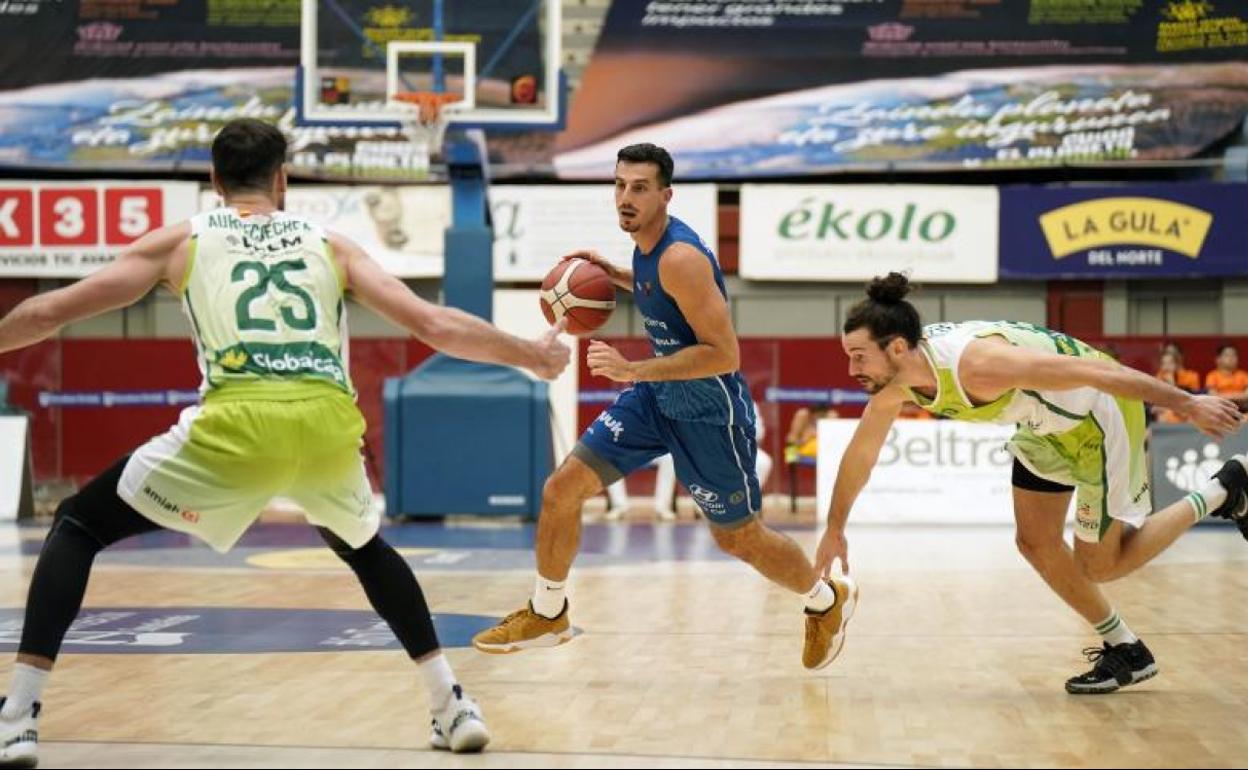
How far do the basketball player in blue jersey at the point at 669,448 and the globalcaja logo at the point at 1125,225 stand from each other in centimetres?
1487

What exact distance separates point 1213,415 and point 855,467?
135 cm

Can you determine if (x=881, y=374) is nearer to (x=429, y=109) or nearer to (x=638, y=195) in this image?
(x=638, y=195)

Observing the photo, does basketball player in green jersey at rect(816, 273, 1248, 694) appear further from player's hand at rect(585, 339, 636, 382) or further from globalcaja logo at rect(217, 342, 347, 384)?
globalcaja logo at rect(217, 342, 347, 384)

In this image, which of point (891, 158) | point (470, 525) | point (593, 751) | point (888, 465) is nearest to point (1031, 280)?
point (891, 158)

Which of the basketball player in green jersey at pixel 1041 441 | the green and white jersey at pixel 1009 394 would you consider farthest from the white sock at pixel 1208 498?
the green and white jersey at pixel 1009 394

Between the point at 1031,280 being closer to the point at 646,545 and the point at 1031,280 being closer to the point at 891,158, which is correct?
the point at 891,158

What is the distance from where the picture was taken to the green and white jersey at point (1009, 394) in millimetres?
5566

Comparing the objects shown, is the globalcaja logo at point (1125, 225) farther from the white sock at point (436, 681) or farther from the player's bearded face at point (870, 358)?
the white sock at point (436, 681)

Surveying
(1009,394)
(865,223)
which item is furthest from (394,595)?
(865,223)

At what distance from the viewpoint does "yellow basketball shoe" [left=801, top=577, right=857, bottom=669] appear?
627cm

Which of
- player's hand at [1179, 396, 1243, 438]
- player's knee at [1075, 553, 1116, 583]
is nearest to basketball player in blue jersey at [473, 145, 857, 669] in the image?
player's knee at [1075, 553, 1116, 583]

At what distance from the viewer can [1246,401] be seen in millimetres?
5477

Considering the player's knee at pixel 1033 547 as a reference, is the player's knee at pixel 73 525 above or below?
above

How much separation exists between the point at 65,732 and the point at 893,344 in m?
2.97
